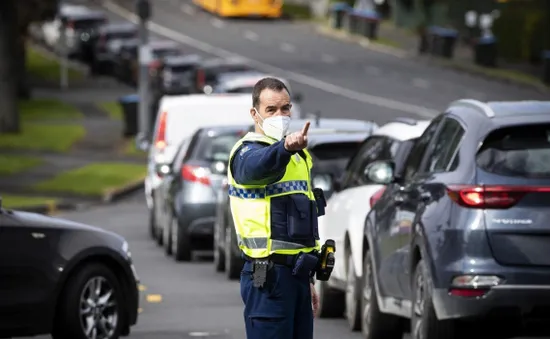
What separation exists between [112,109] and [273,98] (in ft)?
165

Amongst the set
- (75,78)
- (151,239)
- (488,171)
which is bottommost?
(75,78)

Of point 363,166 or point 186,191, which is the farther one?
point 186,191

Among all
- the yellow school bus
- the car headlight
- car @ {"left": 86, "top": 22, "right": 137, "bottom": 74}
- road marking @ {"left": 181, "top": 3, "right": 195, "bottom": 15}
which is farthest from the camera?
road marking @ {"left": 181, "top": 3, "right": 195, "bottom": 15}

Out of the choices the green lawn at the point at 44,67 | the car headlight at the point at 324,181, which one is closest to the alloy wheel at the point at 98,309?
the car headlight at the point at 324,181

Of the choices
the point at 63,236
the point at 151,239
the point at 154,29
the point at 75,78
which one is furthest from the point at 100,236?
the point at 154,29

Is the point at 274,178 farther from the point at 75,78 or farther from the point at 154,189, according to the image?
the point at 75,78

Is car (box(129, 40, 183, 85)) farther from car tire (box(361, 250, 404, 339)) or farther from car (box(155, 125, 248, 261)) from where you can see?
car tire (box(361, 250, 404, 339))

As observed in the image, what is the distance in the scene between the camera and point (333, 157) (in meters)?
17.3

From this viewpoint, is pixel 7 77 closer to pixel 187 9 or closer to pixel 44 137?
pixel 44 137

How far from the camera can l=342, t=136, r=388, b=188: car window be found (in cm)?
1473

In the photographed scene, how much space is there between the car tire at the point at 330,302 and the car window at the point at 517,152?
4674mm

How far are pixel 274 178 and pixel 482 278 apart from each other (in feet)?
8.43

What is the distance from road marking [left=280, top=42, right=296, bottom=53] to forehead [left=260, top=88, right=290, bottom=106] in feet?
208

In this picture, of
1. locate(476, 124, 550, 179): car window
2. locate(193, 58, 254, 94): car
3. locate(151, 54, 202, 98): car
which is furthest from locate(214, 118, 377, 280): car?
locate(151, 54, 202, 98): car
